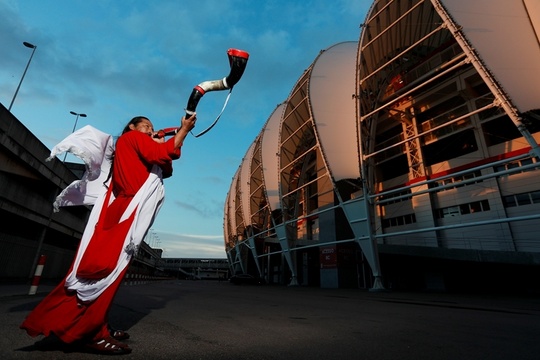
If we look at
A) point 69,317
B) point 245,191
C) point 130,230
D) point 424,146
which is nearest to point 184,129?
point 130,230

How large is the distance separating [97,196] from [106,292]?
1.00 metres

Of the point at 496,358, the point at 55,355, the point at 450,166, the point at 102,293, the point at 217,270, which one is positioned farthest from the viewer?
the point at 217,270

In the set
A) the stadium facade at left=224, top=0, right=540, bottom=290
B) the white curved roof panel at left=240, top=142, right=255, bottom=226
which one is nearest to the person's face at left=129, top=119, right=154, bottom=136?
the stadium facade at left=224, top=0, right=540, bottom=290

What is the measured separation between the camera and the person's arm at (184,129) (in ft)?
7.04

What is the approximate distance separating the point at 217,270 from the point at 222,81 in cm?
11407

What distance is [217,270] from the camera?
356 ft

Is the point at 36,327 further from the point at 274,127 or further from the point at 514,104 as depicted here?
the point at 274,127

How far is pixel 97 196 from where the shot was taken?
8.21 feet

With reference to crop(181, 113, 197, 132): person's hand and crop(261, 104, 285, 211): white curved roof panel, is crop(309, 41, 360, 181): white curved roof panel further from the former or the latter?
crop(181, 113, 197, 132): person's hand

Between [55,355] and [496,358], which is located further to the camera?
[496,358]

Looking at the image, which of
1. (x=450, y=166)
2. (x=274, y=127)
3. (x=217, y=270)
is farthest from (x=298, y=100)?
(x=217, y=270)

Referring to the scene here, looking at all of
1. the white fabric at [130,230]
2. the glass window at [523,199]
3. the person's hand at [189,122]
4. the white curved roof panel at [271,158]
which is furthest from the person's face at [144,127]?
the glass window at [523,199]

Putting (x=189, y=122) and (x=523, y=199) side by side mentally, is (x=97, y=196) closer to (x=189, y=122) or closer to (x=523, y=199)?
(x=189, y=122)

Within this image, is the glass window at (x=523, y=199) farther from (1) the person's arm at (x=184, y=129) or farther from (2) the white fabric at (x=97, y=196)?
(2) the white fabric at (x=97, y=196)
